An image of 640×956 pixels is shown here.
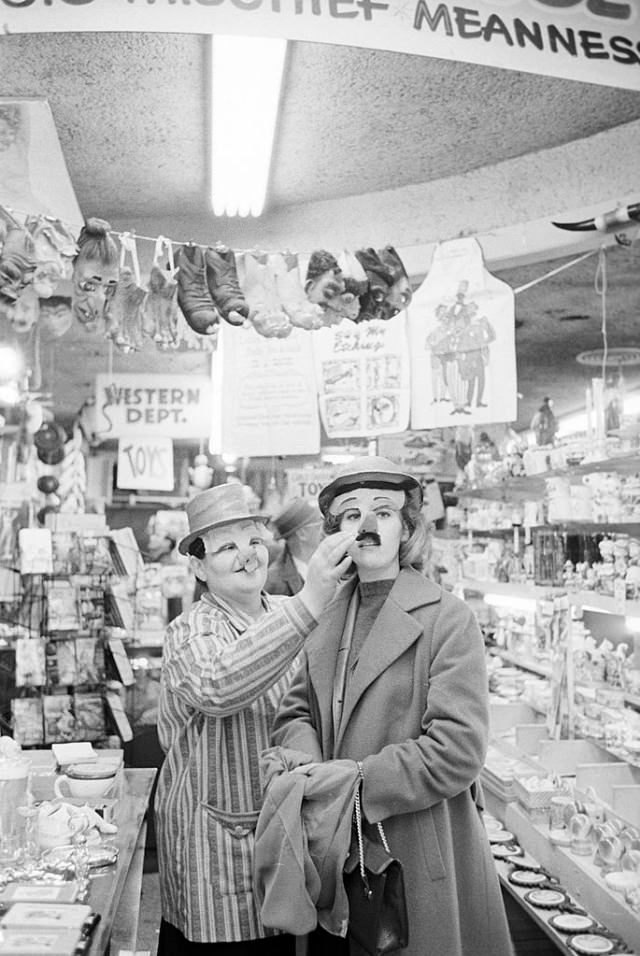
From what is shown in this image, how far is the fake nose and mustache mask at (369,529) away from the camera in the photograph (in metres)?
2.38

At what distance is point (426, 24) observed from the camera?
243 centimetres

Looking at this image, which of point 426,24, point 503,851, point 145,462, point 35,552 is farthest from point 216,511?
point 145,462

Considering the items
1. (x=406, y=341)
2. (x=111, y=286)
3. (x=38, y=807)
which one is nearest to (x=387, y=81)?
(x=406, y=341)

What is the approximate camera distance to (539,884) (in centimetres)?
373

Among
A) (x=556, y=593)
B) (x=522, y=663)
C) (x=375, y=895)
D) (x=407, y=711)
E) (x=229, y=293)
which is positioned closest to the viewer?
(x=375, y=895)

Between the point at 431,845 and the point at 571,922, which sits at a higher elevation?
the point at 431,845

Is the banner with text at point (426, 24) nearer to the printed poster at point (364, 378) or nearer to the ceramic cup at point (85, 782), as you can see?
the ceramic cup at point (85, 782)

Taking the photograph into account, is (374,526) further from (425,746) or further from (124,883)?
(124,883)

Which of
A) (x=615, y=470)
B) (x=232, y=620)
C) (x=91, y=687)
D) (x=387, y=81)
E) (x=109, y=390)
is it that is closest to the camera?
(x=232, y=620)

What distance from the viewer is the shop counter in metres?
1.85

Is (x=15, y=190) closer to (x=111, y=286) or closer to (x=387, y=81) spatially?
(x=111, y=286)

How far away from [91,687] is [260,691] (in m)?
3.54

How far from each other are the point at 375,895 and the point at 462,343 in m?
2.90

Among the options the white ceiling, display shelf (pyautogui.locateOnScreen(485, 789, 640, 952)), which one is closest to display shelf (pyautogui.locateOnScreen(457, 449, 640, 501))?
the white ceiling
